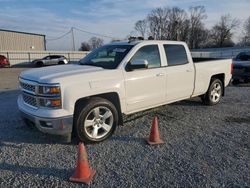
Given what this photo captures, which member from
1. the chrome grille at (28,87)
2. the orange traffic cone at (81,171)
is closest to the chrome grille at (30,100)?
the chrome grille at (28,87)

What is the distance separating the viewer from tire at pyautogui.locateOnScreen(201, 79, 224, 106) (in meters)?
7.06

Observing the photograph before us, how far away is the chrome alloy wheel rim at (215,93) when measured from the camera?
23.6 feet

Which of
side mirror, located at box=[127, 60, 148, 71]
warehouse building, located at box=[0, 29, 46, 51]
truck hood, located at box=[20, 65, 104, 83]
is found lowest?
truck hood, located at box=[20, 65, 104, 83]

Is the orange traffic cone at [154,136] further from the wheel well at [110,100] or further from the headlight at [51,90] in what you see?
the headlight at [51,90]

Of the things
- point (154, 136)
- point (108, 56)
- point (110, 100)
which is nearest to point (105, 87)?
point (110, 100)

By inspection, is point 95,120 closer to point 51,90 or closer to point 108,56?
point 51,90

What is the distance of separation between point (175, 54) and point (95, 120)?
2656mm

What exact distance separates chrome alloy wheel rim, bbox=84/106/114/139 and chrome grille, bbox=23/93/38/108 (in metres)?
0.91

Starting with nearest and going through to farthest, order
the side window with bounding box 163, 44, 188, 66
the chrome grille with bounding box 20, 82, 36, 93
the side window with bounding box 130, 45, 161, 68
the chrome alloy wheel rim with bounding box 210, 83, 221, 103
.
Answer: the chrome grille with bounding box 20, 82, 36, 93, the side window with bounding box 130, 45, 161, 68, the side window with bounding box 163, 44, 188, 66, the chrome alloy wheel rim with bounding box 210, 83, 221, 103

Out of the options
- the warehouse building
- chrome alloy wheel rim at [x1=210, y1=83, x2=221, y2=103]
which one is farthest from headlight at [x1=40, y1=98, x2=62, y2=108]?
the warehouse building

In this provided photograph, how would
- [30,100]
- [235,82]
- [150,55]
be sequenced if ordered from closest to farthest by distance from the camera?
[30,100] < [150,55] < [235,82]

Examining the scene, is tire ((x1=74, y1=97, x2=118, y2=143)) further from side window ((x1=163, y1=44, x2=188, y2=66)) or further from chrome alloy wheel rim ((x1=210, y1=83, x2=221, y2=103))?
chrome alloy wheel rim ((x1=210, y1=83, x2=221, y2=103))

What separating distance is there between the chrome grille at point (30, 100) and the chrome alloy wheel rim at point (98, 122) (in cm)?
91

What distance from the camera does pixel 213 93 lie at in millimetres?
7227
